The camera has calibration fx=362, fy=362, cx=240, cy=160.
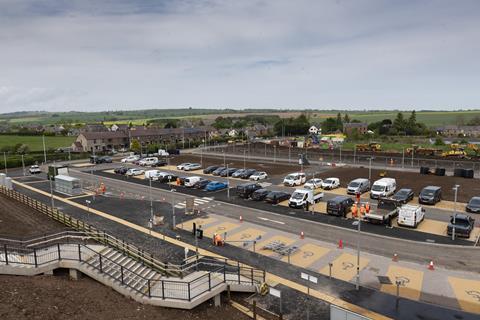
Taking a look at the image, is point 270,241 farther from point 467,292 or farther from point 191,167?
point 191,167

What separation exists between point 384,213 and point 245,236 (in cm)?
1176

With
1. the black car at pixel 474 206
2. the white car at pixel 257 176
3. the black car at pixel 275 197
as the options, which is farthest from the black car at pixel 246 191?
the black car at pixel 474 206

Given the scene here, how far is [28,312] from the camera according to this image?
13.4 meters

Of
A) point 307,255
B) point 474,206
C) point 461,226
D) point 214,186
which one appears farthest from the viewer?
point 214,186

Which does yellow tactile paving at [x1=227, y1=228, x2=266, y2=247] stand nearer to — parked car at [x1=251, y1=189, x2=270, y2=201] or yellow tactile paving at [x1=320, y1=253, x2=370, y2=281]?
yellow tactile paving at [x1=320, y1=253, x2=370, y2=281]

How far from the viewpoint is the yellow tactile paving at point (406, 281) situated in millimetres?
18875

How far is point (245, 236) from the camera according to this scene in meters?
28.2

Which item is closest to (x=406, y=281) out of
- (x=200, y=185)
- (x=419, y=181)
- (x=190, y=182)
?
(x=419, y=181)

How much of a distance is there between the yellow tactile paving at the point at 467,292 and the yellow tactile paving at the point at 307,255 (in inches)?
300

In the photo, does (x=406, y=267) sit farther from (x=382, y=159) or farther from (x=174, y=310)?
(x=382, y=159)

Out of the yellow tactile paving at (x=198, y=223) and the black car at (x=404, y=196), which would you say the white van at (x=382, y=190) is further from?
the yellow tactile paving at (x=198, y=223)

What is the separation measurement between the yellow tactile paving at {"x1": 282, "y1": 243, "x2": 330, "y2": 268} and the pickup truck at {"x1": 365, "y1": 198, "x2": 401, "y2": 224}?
700cm

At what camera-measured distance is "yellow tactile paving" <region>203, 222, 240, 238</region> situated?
29409 mm

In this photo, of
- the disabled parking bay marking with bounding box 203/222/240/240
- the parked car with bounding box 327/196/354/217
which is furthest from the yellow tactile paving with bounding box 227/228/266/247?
the parked car with bounding box 327/196/354/217
